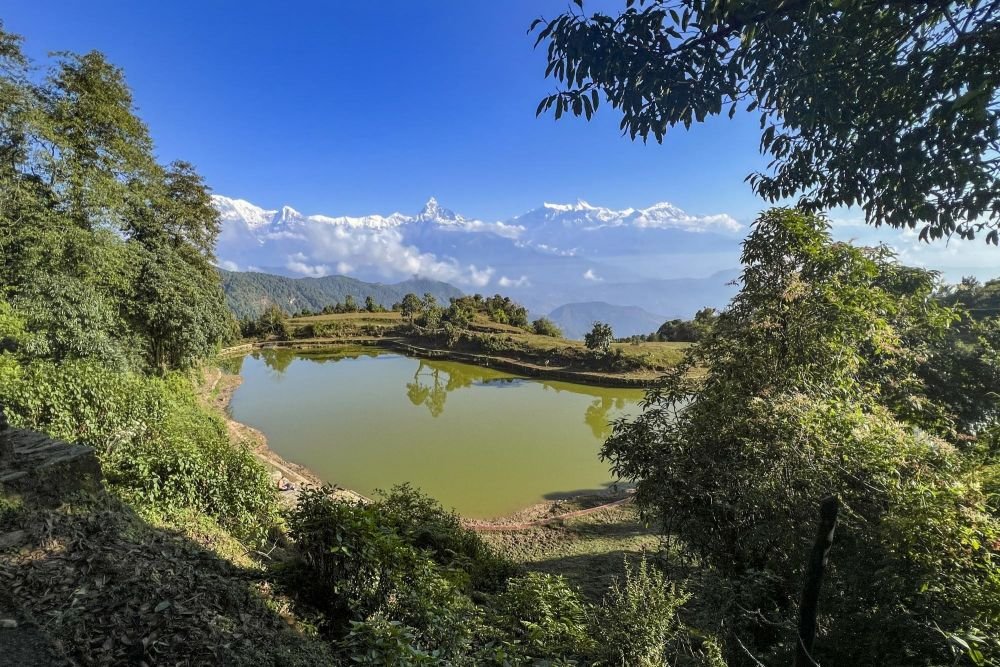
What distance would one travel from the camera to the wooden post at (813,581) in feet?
6.68

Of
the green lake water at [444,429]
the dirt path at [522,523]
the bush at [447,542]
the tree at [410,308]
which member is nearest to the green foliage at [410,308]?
the tree at [410,308]

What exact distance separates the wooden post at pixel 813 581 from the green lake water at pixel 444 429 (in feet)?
30.4

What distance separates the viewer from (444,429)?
55.7 ft

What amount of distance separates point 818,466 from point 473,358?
1289 inches

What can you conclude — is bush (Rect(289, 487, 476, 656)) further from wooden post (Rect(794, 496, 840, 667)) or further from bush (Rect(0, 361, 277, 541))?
bush (Rect(0, 361, 277, 541))

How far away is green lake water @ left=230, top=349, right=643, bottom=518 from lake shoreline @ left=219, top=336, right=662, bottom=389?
1.02m

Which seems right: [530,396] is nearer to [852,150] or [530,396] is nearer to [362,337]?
[852,150]

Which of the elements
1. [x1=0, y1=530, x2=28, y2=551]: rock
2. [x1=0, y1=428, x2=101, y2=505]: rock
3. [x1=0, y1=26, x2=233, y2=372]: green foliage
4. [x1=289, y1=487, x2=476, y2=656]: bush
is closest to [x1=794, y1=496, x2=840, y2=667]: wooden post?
[x1=289, y1=487, x2=476, y2=656]: bush

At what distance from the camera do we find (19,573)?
311 cm

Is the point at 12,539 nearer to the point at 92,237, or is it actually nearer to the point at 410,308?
the point at 92,237

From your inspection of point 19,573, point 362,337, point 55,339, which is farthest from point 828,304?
point 362,337

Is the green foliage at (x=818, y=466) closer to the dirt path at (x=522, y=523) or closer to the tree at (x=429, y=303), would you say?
the dirt path at (x=522, y=523)

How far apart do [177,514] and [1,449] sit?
1.81 meters

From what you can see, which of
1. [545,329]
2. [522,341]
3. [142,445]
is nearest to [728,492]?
[142,445]
